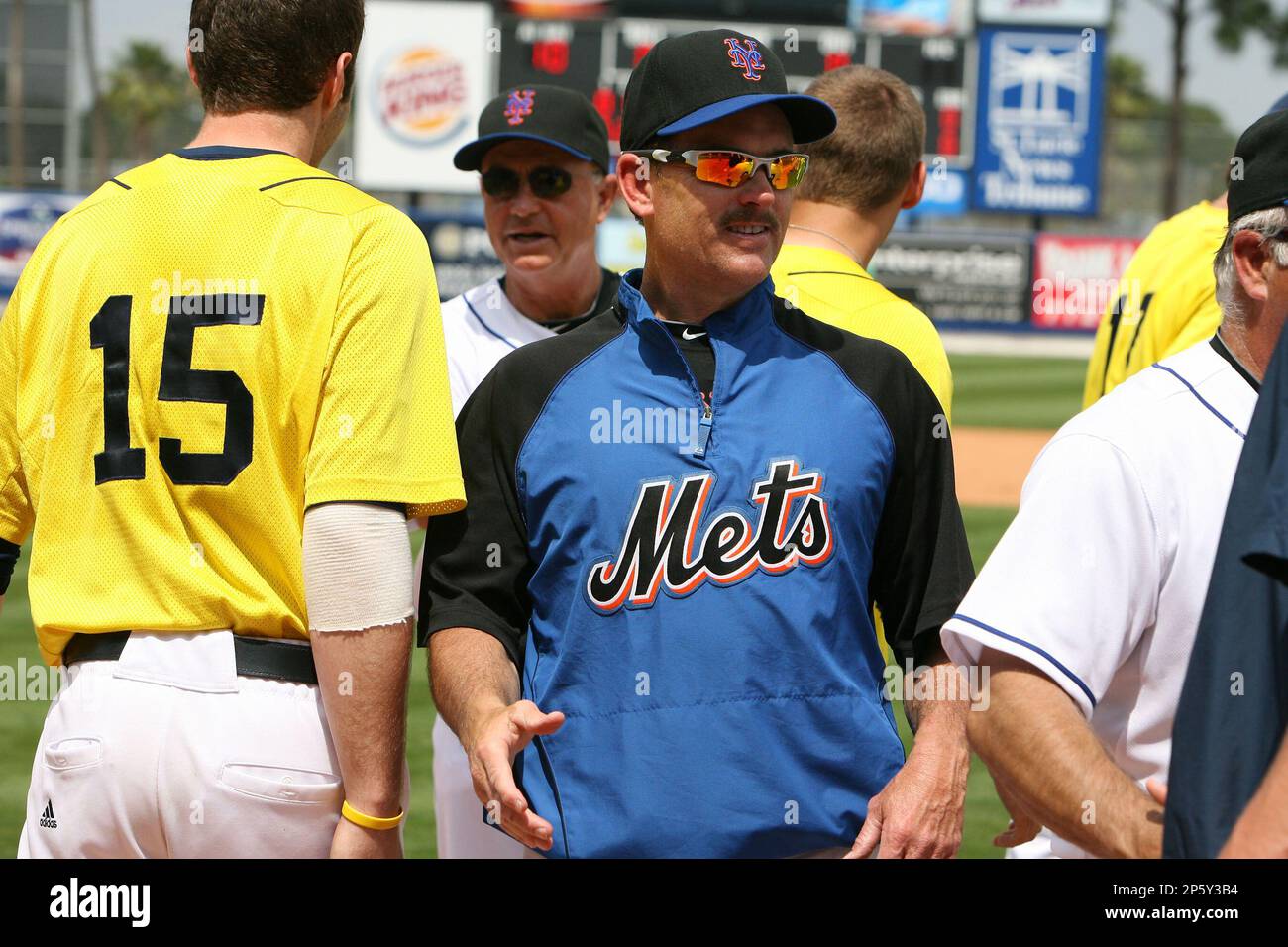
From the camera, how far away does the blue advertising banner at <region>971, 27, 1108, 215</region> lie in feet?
80.1

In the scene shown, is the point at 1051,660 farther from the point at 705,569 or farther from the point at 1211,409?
the point at 705,569

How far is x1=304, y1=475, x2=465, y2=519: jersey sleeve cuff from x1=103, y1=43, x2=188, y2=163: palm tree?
205 feet

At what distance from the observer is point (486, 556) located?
2.61m

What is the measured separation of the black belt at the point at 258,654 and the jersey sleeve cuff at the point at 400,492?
242mm

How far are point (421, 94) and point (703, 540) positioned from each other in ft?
80.8

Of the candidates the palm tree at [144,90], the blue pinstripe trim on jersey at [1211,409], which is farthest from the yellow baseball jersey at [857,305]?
the palm tree at [144,90]

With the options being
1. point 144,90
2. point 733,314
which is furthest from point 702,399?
point 144,90

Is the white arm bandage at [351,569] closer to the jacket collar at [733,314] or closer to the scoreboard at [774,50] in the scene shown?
the jacket collar at [733,314]

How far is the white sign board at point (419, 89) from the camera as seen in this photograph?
25.8 m
